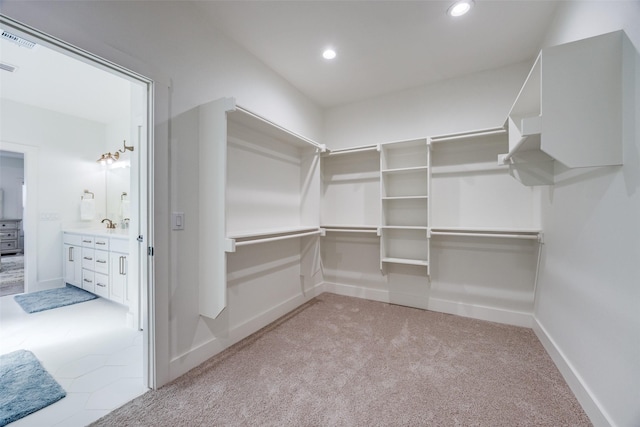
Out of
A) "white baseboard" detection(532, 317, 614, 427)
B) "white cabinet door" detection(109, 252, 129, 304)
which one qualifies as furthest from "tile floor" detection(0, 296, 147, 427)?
"white baseboard" detection(532, 317, 614, 427)

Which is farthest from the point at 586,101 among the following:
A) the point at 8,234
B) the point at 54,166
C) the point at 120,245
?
the point at 8,234

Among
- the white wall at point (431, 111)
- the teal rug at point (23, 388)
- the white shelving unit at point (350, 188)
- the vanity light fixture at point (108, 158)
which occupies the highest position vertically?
the white wall at point (431, 111)

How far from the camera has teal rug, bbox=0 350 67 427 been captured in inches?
59.4

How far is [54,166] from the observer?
4.00 metres

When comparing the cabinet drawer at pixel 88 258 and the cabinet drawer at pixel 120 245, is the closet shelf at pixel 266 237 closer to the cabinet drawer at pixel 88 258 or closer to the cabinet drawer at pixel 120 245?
the cabinet drawer at pixel 120 245

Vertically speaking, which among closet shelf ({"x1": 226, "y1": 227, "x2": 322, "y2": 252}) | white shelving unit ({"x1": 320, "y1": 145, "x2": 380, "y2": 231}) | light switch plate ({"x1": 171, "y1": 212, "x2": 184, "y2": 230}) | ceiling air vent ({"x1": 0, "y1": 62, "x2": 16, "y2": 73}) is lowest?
closet shelf ({"x1": 226, "y1": 227, "x2": 322, "y2": 252})

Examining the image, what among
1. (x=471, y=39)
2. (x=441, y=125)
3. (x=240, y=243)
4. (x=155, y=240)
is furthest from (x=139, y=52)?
(x=441, y=125)

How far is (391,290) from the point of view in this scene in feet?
10.7

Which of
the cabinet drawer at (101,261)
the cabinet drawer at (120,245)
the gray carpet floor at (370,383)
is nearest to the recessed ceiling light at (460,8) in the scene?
the gray carpet floor at (370,383)

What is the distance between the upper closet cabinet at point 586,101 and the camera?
1.26 m

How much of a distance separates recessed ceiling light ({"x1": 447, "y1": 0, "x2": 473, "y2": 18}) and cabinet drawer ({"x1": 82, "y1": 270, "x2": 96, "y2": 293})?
4.87 m

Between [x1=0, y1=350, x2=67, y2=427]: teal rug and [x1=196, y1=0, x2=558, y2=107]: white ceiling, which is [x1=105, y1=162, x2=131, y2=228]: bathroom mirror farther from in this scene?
[x1=196, y1=0, x2=558, y2=107]: white ceiling

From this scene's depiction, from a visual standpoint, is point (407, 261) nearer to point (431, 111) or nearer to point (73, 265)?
point (431, 111)

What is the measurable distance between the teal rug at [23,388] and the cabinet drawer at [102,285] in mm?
1274
